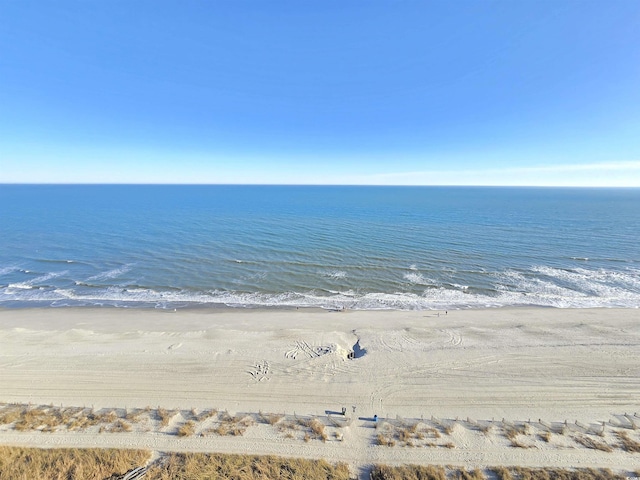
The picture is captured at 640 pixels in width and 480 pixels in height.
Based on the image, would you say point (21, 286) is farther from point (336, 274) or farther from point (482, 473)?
point (482, 473)

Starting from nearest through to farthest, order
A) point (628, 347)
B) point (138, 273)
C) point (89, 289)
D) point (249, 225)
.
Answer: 1. point (628, 347)
2. point (89, 289)
3. point (138, 273)
4. point (249, 225)

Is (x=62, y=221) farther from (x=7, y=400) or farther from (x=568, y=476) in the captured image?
(x=568, y=476)

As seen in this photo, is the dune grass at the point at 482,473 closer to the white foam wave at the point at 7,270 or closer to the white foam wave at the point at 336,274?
the white foam wave at the point at 336,274

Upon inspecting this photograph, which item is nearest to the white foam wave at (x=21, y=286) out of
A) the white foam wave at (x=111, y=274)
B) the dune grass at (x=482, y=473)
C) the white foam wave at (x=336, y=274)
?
the white foam wave at (x=111, y=274)

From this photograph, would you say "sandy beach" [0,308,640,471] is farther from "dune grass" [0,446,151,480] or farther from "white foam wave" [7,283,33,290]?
"white foam wave" [7,283,33,290]

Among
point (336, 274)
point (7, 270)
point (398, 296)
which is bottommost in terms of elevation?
point (398, 296)

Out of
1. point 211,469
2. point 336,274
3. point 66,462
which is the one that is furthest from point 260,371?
point 336,274

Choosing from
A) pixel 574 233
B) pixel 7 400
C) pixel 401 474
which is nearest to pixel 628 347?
pixel 401 474
